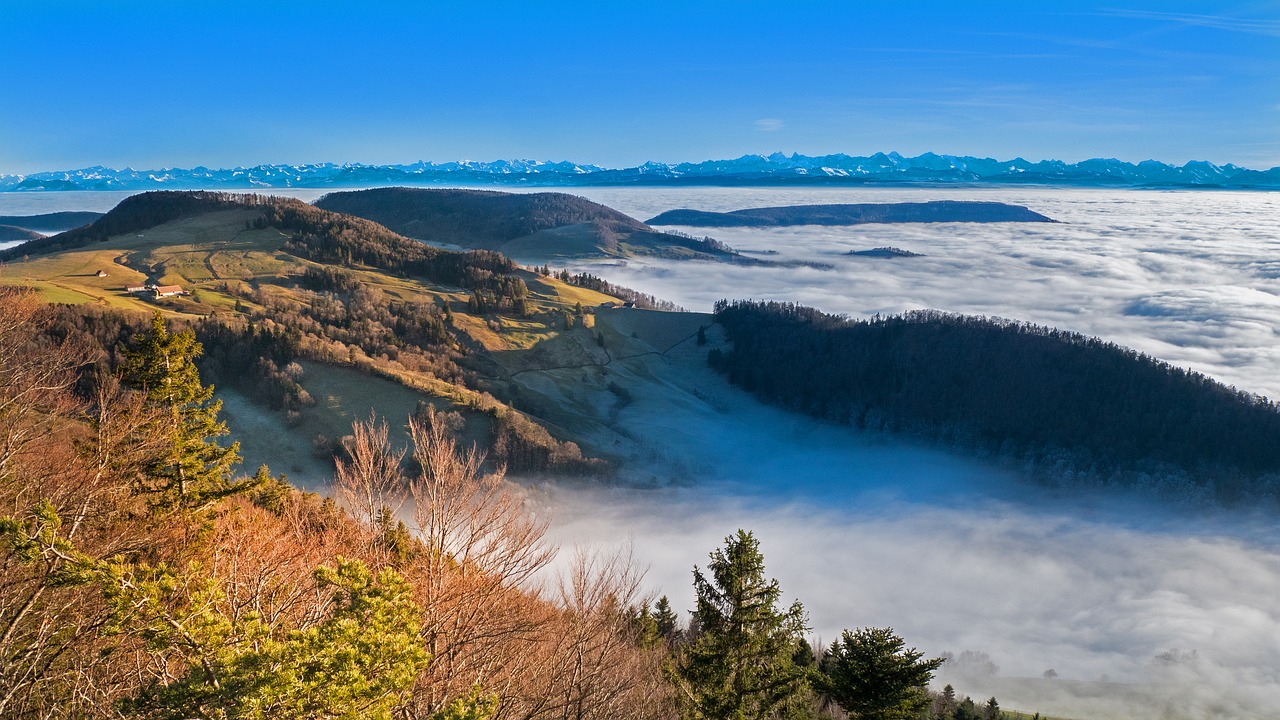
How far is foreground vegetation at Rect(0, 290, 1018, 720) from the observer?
9.53 metres

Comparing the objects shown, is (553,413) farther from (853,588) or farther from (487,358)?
(853,588)

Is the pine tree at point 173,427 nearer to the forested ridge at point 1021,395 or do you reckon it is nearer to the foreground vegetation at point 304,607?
the foreground vegetation at point 304,607

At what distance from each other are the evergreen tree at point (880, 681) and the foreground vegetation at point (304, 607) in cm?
7

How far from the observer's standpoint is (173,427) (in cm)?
1958

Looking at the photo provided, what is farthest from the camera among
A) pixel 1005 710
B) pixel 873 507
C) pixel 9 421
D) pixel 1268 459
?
pixel 1268 459

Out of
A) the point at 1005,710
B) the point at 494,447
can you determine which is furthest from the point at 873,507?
the point at 494,447

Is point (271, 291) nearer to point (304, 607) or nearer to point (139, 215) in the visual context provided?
point (139, 215)

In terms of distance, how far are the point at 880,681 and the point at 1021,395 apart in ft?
404

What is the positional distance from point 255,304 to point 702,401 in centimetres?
7533

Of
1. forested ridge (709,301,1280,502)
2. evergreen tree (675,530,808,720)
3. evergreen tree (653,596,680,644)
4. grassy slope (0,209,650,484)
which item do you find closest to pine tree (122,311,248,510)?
evergreen tree (675,530,808,720)

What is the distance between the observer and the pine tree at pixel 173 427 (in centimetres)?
1991

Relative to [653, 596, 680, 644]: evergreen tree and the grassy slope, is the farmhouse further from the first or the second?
[653, 596, 680, 644]: evergreen tree

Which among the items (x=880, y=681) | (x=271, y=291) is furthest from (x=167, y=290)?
(x=880, y=681)

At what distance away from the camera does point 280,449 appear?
209 ft
